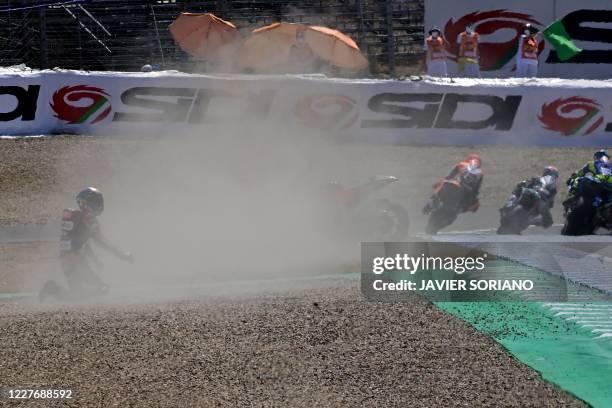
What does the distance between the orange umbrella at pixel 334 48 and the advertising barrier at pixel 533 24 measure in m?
3.80

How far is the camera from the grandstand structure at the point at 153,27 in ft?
92.8

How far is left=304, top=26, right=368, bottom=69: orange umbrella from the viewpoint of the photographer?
2575cm

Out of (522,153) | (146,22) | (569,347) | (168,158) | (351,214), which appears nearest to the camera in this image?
(569,347)

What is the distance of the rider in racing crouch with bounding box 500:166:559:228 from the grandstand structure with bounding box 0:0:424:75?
13.5 meters

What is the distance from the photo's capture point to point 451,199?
15.8 meters

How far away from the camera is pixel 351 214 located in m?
15.1

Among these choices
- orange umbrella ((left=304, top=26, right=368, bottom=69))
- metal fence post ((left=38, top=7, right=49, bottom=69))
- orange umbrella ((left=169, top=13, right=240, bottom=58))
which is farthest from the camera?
metal fence post ((left=38, top=7, right=49, bottom=69))

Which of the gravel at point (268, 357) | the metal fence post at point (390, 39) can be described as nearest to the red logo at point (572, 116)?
the metal fence post at point (390, 39)

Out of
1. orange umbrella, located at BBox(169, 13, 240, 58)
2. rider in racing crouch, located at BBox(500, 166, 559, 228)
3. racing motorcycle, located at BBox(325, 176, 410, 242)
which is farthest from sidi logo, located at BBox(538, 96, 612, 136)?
orange umbrella, located at BBox(169, 13, 240, 58)

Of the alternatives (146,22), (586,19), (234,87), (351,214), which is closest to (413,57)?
(586,19)

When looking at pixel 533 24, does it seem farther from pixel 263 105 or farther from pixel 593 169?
pixel 593 169

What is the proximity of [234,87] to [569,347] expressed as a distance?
42.5ft

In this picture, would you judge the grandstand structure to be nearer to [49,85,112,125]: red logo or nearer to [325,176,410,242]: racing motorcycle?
[49,85,112,125]: red logo

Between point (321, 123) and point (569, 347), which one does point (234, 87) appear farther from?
point (569, 347)
